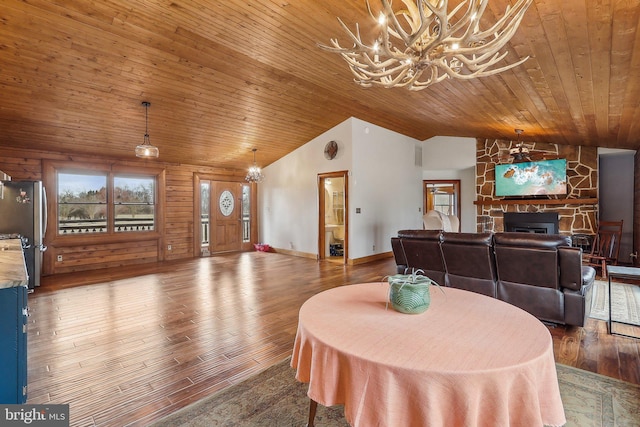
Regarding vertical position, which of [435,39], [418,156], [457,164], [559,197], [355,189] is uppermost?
[418,156]

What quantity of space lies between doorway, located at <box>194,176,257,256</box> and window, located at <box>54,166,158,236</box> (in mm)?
1069

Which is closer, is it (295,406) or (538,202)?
(295,406)

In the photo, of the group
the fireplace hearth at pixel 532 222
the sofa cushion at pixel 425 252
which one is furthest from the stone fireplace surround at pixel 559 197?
the sofa cushion at pixel 425 252

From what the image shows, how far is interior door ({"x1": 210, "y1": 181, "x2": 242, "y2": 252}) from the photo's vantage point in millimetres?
8070

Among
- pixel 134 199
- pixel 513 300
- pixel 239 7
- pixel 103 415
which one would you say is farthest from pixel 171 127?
pixel 513 300

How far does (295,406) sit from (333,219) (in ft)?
22.0

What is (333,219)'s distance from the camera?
8.52 meters


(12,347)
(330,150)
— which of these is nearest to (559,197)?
(330,150)

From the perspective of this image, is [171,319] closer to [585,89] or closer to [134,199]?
[134,199]

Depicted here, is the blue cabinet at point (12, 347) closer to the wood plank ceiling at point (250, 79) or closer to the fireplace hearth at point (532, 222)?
the wood plank ceiling at point (250, 79)

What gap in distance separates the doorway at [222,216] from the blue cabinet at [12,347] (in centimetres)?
611

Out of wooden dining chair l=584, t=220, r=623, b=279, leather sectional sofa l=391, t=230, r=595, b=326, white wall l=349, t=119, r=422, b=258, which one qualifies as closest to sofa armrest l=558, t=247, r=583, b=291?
leather sectional sofa l=391, t=230, r=595, b=326

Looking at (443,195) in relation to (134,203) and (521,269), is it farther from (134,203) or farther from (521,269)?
(134,203)

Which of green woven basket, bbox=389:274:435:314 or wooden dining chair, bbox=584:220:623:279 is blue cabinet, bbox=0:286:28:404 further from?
wooden dining chair, bbox=584:220:623:279
